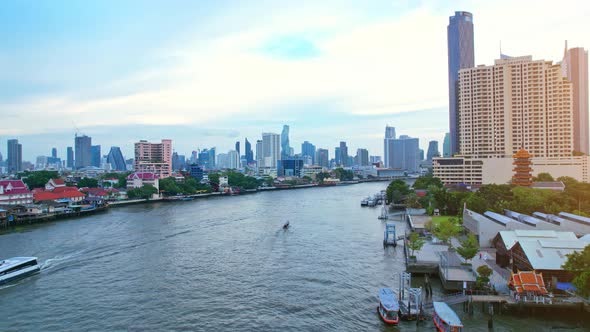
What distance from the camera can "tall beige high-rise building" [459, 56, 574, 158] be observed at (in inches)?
2037

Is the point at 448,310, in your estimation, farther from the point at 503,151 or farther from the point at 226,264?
the point at 503,151

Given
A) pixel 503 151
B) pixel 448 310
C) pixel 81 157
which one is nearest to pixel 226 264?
pixel 448 310

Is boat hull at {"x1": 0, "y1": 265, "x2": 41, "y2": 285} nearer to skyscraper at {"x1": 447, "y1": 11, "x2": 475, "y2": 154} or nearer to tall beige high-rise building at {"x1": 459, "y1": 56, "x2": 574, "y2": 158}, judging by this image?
tall beige high-rise building at {"x1": 459, "y1": 56, "x2": 574, "y2": 158}

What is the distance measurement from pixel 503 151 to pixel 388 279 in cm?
4550

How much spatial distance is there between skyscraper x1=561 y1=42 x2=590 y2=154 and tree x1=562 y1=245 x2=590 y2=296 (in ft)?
328

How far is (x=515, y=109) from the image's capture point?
2153 inches

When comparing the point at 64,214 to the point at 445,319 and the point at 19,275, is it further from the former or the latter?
the point at 445,319

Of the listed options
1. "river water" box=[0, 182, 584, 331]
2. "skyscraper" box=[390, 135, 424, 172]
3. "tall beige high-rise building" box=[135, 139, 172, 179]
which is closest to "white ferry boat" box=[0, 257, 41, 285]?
"river water" box=[0, 182, 584, 331]

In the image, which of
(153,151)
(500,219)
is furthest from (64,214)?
(153,151)

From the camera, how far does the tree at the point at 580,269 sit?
40.8ft

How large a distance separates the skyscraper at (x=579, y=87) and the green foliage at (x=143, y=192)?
3704 inches

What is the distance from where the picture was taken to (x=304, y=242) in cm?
2536

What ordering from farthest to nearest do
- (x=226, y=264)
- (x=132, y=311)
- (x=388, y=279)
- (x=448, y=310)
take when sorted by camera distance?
(x=226, y=264) < (x=388, y=279) < (x=132, y=311) < (x=448, y=310)

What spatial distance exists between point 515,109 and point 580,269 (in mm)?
47347
